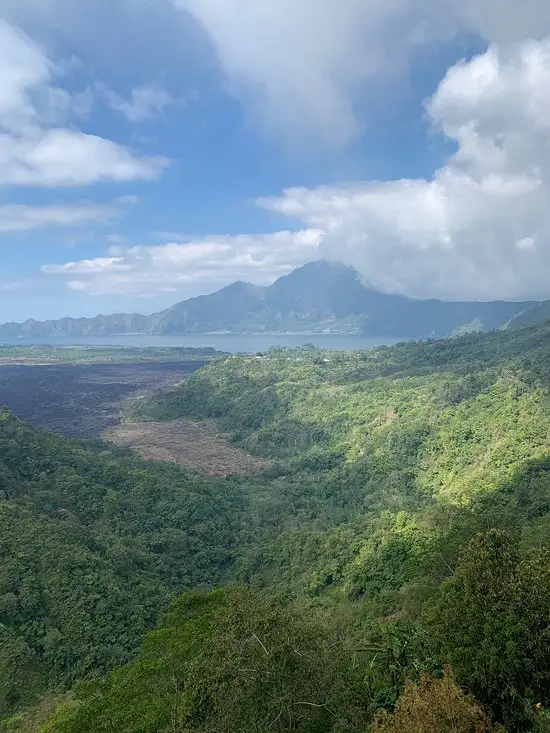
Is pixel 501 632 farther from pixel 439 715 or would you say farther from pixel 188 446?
pixel 188 446

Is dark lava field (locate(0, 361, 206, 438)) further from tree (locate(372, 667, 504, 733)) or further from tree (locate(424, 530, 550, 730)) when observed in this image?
tree (locate(372, 667, 504, 733))

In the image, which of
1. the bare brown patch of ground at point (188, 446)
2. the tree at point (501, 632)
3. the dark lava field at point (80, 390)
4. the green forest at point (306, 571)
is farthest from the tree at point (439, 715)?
the dark lava field at point (80, 390)

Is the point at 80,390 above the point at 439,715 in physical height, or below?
below

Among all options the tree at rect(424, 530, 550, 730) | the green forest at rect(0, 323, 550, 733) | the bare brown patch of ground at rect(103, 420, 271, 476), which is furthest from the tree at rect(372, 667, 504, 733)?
the bare brown patch of ground at rect(103, 420, 271, 476)

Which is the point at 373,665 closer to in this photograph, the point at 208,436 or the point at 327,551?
the point at 327,551

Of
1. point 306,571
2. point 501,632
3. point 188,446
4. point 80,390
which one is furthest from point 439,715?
point 80,390

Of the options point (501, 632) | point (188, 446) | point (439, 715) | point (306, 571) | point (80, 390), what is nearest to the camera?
point (439, 715)
